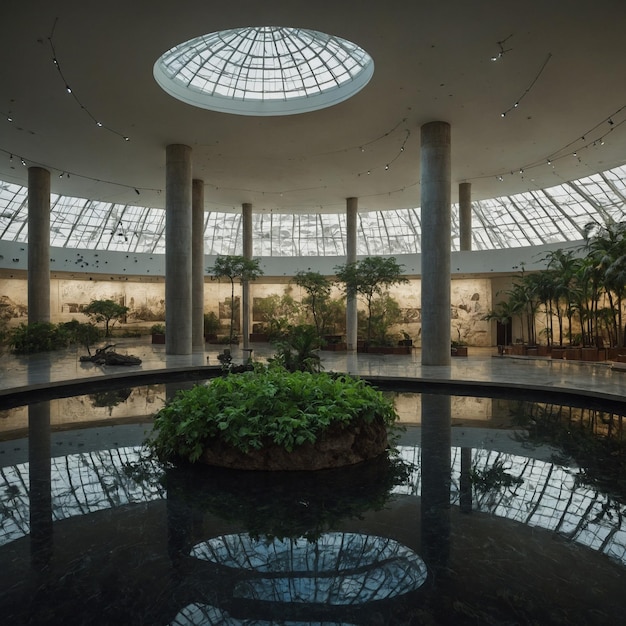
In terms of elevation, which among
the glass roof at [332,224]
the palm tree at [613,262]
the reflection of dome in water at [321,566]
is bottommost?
the reflection of dome in water at [321,566]

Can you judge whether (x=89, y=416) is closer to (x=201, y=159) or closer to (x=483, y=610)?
(x=483, y=610)

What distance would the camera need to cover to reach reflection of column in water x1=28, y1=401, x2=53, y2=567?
4.20m

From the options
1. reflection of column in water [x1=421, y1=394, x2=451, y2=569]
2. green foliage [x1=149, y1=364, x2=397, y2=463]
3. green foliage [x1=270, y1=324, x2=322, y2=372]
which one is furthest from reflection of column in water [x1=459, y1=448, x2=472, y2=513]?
green foliage [x1=270, y1=324, x2=322, y2=372]

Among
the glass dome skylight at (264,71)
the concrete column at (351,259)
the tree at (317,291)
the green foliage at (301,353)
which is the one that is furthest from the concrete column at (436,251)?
the concrete column at (351,259)

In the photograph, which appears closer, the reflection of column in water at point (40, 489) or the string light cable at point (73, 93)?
the reflection of column in water at point (40, 489)

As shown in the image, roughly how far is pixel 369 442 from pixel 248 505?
7.61 ft

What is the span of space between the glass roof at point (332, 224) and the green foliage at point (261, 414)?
2442 cm

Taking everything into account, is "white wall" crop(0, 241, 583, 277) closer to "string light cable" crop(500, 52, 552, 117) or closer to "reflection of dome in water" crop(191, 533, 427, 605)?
"string light cable" crop(500, 52, 552, 117)

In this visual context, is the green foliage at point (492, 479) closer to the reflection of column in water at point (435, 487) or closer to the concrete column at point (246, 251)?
the reflection of column in water at point (435, 487)

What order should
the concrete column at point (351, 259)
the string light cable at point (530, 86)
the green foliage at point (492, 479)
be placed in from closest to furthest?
the green foliage at point (492, 479), the string light cable at point (530, 86), the concrete column at point (351, 259)

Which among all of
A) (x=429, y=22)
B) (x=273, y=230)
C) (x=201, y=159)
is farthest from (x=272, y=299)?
(x=429, y=22)

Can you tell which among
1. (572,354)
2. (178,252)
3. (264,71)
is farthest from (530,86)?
(178,252)

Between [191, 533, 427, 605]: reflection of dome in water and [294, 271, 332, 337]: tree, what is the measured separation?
21689 mm

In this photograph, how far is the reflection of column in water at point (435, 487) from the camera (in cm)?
A: 421
